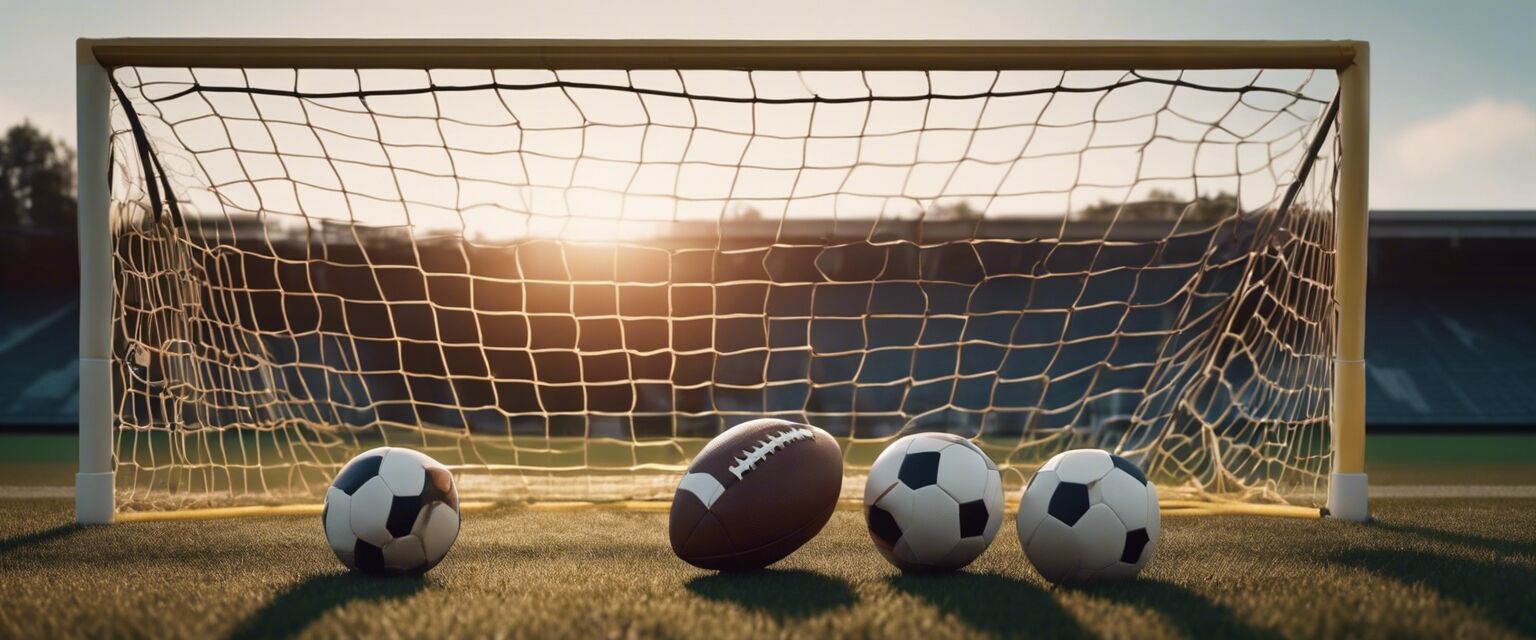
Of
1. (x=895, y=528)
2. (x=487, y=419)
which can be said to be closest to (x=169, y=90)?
(x=895, y=528)

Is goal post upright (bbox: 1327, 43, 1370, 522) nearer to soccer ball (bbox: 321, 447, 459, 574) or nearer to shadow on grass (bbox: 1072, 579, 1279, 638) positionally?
shadow on grass (bbox: 1072, 579, 1279, 638)

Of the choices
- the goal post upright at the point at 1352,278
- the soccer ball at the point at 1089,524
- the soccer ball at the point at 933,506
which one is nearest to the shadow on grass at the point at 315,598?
the soccer ball at the point at 933,506

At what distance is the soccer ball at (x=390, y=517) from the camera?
9.28 feet

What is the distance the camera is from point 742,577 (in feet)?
9.21

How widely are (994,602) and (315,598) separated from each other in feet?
5.53

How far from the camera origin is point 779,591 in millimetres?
2586

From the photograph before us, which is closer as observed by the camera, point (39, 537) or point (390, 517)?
point (390, 517)

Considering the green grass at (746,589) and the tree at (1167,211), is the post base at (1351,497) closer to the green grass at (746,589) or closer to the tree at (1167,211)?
the green grass at (746,589)

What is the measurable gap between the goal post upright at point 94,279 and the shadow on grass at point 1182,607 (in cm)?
384

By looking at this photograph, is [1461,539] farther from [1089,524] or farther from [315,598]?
[315,598]

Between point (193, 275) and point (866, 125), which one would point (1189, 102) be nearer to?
point (866, 125)

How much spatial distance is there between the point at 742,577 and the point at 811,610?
513 mm

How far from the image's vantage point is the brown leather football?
9.07 ft

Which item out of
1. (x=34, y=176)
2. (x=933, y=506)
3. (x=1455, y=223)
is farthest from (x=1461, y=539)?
(x=34, y=176)
